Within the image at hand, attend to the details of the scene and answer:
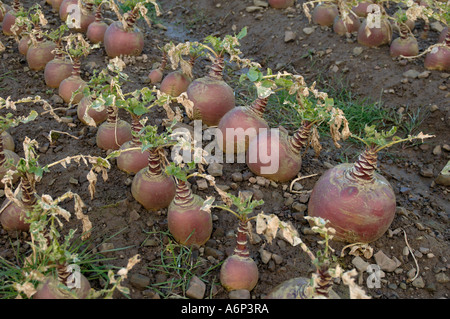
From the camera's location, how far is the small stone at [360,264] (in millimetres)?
2291

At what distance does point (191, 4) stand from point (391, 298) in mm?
4538

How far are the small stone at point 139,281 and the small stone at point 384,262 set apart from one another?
1153 mm

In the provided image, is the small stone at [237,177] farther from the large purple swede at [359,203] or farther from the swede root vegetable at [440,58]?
the swede root vegetable at [440,58]

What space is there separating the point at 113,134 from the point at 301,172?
1181mm

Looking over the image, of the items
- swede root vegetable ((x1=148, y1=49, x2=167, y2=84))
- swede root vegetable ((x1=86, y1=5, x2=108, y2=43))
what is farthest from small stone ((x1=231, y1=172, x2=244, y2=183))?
swede root vegetable ((x1=86, y1=5, x2=108, y2=43))

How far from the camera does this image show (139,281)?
210 cm

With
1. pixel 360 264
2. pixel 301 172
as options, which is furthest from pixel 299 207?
pixel 360 264

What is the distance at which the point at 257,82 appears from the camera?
2.62 metres

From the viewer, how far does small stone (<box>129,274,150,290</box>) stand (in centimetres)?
210

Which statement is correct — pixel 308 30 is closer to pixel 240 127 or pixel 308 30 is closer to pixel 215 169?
pixel 240 127

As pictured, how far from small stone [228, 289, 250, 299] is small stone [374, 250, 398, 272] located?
72cm

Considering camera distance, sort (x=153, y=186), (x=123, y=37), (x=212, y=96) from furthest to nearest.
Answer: (x=123, y=37) < (x=212, y=96) < (x=153, y=186)

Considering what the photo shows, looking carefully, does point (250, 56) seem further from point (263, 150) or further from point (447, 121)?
point (263, 150)
